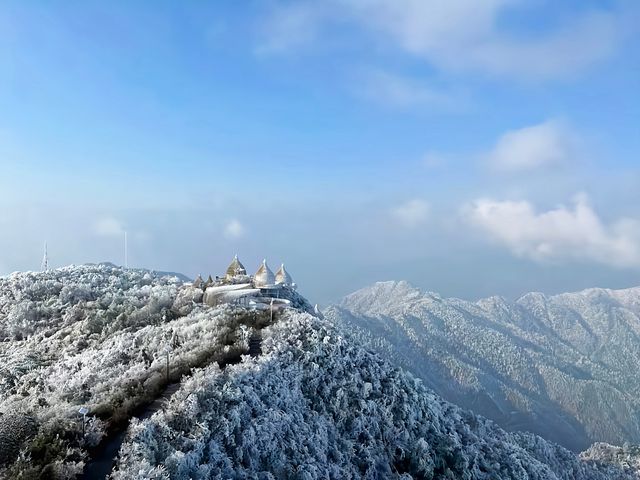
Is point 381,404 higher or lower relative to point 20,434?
lower

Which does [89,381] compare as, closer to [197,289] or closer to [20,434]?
[20,434]

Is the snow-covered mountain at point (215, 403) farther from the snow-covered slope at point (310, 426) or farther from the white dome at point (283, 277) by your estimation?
the white dome at point (283, 277)

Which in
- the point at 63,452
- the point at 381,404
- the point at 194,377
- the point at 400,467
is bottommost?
the point at 400,467

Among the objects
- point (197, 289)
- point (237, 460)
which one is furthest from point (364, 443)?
point (197, 289)

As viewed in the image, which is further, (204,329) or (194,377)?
(204,329)

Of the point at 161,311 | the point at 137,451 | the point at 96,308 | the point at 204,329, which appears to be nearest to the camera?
the point at 137,451

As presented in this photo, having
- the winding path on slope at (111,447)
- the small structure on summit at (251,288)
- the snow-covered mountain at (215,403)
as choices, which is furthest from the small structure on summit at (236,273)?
the winding path on slope at (111,447)

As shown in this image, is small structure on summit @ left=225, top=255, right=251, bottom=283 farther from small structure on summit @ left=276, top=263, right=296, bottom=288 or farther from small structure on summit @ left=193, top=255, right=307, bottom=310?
small structure on summit @ left=276, top=263, right=296, bottom=288

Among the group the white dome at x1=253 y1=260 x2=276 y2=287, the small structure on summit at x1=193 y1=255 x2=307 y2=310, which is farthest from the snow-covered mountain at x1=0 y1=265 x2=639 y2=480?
the white dome at x1=253 y1=260 x2=276 y2=287

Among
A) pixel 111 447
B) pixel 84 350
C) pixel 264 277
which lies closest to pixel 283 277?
pixel 264 277

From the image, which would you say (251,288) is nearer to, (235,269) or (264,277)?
(264,277)
